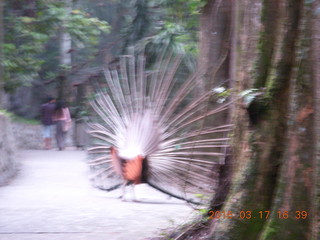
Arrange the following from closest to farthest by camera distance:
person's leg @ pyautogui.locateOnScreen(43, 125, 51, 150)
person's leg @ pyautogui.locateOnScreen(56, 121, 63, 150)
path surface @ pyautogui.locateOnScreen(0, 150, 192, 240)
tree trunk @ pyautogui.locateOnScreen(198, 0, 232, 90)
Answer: path surface @ pyautogui.locateOnScreen(0, 150, 192, 240) → tree trunk @ pyautogui.locateOnScreen(198, 0, 232, 90) → person's leg @ pyautogui.locateOnScreen(56, 121, 63, 150) → person's leg @ pyautogui.locateOnScreen(43, 125, 51, 150)

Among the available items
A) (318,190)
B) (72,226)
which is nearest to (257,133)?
(318,190)

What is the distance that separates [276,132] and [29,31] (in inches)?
464

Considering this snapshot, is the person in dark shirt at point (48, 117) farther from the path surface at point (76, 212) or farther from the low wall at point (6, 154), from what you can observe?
the path surface at point (76, 212)

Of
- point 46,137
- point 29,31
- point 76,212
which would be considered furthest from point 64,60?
point 76,212

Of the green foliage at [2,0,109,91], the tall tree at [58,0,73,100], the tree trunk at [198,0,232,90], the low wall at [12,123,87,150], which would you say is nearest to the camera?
the tree trunk at [198,0,232,90]

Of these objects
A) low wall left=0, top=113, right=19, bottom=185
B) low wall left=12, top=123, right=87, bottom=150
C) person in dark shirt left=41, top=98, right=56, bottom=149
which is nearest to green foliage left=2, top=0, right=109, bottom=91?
person in dark shirt left=41, top=98, right=56, bottom=149

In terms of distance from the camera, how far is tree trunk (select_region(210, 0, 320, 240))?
3983 mm

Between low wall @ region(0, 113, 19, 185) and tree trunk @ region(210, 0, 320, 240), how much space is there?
6817 millimetres

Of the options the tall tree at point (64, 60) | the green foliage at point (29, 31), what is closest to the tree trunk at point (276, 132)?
the green foliage at point (29, 31)

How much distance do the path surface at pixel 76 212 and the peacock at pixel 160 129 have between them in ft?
1.50

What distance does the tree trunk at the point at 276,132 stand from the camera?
398 centimetres

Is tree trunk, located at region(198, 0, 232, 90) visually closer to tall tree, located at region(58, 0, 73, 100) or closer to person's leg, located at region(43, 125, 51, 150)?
person's leg, located at region(43, 125, 51, 150)

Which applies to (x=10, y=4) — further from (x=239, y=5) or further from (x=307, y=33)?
(x=307, y=33)
